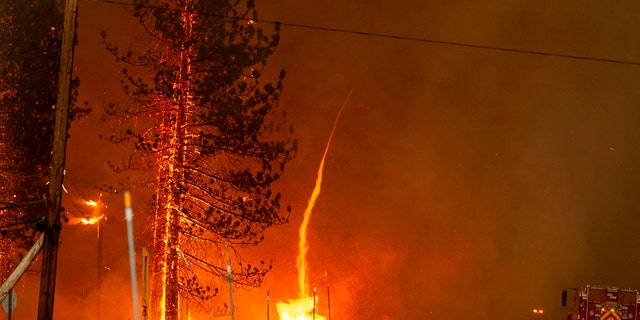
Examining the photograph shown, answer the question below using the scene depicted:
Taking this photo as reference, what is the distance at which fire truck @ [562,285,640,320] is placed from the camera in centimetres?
1872

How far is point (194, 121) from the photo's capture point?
16.3 m

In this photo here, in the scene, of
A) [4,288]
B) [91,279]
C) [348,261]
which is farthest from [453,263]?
[4,288]

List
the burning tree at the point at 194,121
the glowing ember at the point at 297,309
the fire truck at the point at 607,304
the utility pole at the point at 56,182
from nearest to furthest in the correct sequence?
the utility pole at the point at 56,182 → the burning tree at the point at 194,121 → the fire truck at the point at 607,304 → the glowing ember at the point at 297,309

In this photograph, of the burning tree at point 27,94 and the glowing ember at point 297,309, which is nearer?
the burning tree at point 27,94

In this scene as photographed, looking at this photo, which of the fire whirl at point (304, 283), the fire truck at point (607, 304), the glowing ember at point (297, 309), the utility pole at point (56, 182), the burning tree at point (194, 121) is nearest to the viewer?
the utility pole at point (56, 182)

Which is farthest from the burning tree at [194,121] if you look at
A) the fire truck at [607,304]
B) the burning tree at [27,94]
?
the fire truck at [607,304]

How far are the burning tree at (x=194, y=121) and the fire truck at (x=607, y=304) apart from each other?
336 inches

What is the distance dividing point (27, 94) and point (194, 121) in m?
3.99

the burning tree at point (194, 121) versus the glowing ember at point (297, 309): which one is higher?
the burning tree at point (194, 121)

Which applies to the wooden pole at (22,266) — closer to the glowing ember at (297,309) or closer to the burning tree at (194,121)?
the burning tree at (194,121)

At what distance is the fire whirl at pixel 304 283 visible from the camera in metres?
24.8

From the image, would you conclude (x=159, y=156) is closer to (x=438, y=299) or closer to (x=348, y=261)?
(x=348, y=261)

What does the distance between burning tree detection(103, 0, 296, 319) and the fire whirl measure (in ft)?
25.1

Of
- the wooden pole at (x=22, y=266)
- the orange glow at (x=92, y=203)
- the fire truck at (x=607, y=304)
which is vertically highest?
the orange glow at (x=92, y=203)
